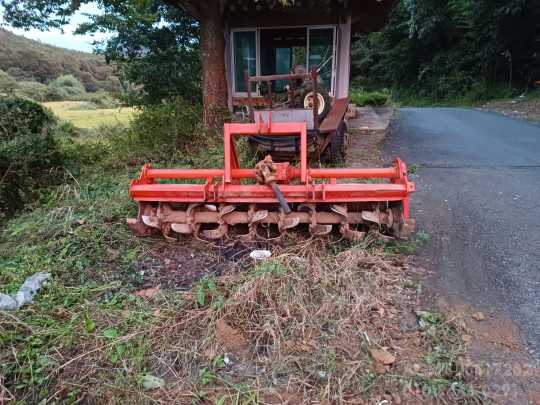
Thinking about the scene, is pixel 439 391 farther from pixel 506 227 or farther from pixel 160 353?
pixel 506 227

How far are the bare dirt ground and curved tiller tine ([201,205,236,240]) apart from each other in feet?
35.8

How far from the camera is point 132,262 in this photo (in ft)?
10.6

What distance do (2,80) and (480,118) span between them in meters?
12.4

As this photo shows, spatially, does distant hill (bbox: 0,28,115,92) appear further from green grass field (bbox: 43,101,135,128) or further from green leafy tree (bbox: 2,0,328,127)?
green leafy tree (bbox: 2,0,328,127)

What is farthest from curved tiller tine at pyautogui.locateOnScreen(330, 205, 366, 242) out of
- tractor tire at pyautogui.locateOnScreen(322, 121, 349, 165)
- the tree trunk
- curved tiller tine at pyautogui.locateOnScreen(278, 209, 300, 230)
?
the tree trunk

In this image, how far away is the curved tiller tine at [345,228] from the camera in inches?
127

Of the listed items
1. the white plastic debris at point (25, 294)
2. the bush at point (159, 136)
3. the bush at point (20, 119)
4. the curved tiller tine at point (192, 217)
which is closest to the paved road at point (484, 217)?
the curved tiller tine at point (192, 217)

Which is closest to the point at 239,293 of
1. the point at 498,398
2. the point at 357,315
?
the point at 357,315

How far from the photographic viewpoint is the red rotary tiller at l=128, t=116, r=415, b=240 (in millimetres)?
3172

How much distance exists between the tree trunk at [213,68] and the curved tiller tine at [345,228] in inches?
179

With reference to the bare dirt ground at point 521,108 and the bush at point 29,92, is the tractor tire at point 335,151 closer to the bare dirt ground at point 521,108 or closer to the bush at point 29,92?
the bush at point 29,92

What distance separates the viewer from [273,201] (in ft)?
10.6

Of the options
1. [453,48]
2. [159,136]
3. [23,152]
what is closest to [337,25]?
[159,136]

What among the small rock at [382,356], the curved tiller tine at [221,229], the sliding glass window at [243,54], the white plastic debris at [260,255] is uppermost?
the sliding glass window at [243,54]
